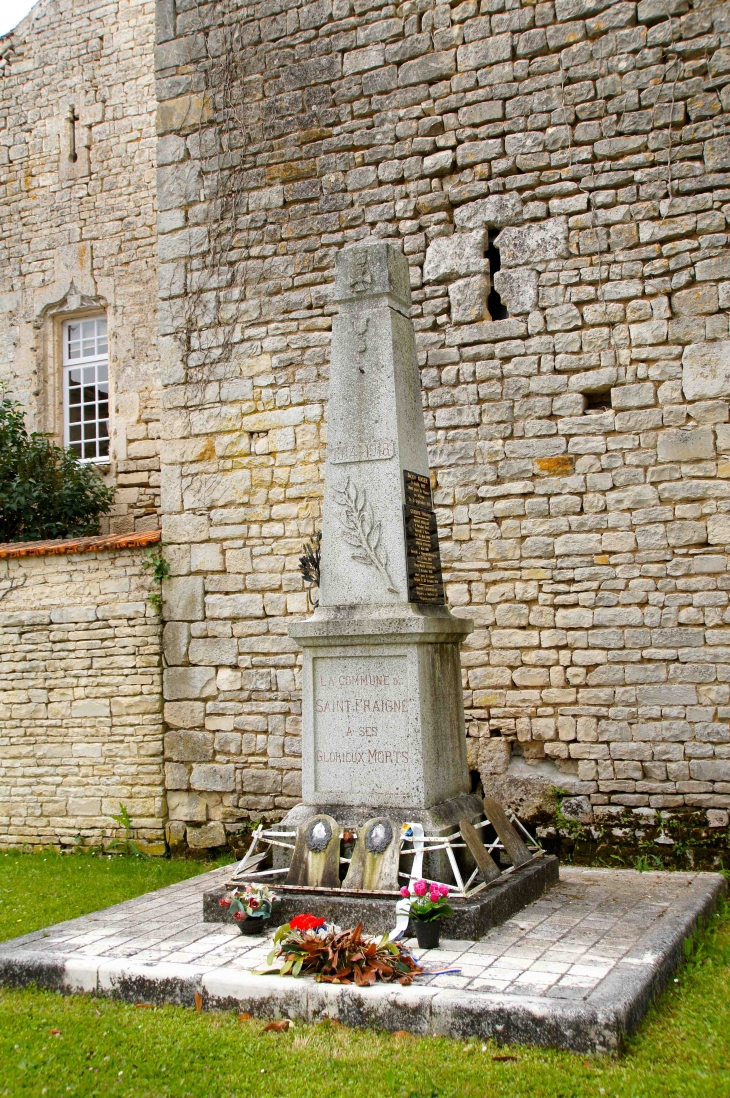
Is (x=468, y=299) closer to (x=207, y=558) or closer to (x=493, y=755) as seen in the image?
(x=207, y=558)

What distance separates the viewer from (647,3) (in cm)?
727

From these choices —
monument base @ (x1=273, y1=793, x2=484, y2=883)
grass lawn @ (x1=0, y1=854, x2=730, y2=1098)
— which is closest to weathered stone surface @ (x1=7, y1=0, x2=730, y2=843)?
monument base @ (x1=273, y1=793, x2=484, y2=883)

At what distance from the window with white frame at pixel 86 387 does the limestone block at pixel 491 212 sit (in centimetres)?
639

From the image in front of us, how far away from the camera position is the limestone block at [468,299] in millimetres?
7719

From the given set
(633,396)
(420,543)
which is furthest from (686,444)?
(420,543)

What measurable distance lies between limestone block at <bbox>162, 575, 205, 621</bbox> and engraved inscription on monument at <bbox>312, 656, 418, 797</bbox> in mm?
3012

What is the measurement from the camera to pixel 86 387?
13086mm

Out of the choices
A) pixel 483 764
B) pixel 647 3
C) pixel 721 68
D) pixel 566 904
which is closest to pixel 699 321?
pixel 721 68

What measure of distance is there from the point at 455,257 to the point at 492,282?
1.12ft

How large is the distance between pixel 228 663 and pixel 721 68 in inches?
222

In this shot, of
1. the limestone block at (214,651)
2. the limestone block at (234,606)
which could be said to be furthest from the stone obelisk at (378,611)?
the limestone block at (214,651)

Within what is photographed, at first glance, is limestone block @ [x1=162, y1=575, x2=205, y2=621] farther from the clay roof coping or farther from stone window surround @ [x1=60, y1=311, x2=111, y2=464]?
stone window surround @ [x1=60, y1=311, x2=111, y2=464]

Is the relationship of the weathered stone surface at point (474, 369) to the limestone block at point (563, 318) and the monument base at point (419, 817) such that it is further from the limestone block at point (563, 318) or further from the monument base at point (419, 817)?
the monument base at point (419, 817)

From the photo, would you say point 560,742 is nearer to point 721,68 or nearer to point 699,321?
point 699,321
